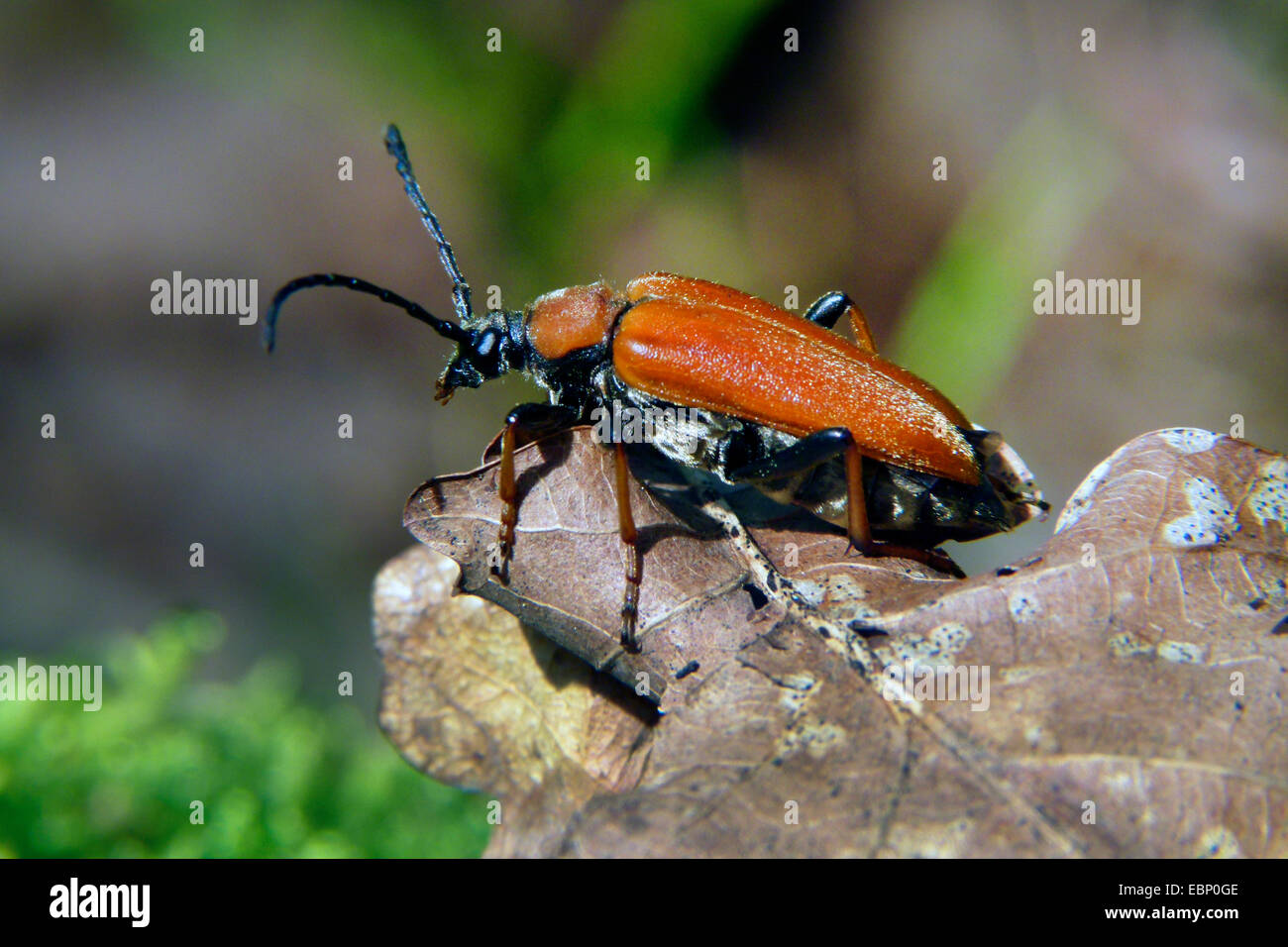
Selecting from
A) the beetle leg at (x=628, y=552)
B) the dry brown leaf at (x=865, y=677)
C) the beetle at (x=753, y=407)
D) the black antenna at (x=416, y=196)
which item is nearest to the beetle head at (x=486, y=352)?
the beetle at (x=753, y=407)

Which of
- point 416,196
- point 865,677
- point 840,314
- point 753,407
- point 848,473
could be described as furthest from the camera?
point 840,314

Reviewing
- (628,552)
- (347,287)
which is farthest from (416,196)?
(628,552)

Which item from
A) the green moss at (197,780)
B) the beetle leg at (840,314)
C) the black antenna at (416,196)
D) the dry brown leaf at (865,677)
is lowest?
the green moss at (197,780)

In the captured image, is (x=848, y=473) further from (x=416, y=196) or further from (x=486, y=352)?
(x=416, y=196)

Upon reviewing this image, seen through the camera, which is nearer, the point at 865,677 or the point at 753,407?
the point at 865,677

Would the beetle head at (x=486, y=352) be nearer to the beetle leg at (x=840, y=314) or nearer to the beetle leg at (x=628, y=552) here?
the beetle leg at (x=628, y=552)

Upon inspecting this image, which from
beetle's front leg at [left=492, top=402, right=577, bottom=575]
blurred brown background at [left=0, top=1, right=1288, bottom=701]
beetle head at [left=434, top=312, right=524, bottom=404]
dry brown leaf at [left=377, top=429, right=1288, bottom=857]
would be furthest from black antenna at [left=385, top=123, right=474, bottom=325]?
blurred brown background at [left=0, top=1, right=1288, bottom=701]
